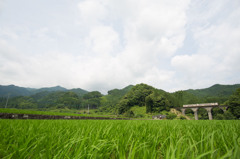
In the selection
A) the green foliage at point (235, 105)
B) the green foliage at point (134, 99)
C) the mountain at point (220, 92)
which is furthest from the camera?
the mountain at point (220, 92)

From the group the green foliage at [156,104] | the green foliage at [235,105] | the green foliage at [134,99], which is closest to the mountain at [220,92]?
the green foliage at [156,104]

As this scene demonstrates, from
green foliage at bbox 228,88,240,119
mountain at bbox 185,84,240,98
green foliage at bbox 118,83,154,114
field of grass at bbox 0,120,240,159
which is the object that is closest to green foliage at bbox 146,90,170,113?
green foliage at bbox 118,83,154,114

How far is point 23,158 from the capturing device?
2.78 feet

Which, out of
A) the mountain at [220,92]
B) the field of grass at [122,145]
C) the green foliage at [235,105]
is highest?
the mountain at [220,92]

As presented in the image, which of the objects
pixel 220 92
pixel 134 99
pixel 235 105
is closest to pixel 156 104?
pixel 134 99

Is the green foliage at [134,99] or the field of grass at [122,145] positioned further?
the green foliage at [134,99]

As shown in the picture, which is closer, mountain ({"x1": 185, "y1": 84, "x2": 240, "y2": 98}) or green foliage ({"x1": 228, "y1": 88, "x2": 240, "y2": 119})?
green foliage ({"x1": 228, "y1": 88, "x2": 240, "y2": 119})

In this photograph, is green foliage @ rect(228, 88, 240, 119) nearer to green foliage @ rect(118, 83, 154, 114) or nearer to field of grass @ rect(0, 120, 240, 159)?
green foliage @ rect(118, 83, 154, 114)

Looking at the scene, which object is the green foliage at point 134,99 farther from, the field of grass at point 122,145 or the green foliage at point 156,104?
the field of grass at point 122,145

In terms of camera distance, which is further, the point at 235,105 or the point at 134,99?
the point at 134,99

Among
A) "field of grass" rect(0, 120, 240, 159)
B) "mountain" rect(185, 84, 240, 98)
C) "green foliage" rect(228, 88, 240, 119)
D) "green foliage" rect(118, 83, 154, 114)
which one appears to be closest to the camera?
"field of grass" rect(0, 120, 240, 159)

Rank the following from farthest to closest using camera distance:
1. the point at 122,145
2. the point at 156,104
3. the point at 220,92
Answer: the point at 220,92
the point at 156,104
the point at 122,145

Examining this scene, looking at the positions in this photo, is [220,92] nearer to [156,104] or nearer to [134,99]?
[156,104]

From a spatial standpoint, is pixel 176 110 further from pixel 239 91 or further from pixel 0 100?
pixel 0 100
